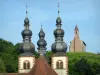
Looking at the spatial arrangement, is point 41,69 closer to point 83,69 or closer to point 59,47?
point 59,47

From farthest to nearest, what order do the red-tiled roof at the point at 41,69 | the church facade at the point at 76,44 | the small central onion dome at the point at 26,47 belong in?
the church facade at the point at 76,44, the small central onion dome at the point at 26,47, the red-tiled roof at the point at 41,69

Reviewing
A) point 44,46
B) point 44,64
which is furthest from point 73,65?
point 44,64

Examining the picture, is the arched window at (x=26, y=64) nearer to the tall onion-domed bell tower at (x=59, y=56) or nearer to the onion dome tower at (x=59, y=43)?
the tall onion-domed bell tower at (x=59, y=56)

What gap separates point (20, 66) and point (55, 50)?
547 centimetres

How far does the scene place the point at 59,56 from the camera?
63.4m

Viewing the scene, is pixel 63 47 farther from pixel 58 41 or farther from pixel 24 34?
pixel 24 34

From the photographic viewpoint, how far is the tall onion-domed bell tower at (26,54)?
63.3m

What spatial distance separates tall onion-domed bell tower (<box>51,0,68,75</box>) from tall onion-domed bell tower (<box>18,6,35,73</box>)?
9.99ft

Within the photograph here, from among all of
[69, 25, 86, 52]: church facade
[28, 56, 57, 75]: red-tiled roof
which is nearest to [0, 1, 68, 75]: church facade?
[28, 56, 57, 75]: red-tiled roof

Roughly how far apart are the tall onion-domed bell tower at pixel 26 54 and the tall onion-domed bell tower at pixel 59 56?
120 inches

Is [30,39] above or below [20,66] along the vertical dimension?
above

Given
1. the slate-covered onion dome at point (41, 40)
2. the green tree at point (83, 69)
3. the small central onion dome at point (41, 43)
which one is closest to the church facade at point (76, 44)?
the green tree at point (83, 69)

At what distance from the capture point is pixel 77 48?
487 feet

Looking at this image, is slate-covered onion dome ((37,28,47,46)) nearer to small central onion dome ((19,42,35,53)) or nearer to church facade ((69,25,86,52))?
small central onion dome ((19,42,35,53))
